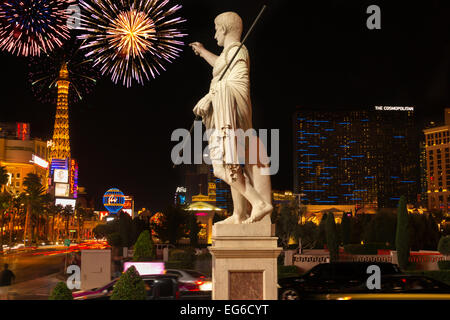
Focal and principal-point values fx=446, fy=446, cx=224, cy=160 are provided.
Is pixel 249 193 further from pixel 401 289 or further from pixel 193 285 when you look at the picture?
pixel 193 285

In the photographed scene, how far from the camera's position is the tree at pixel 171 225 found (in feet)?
150

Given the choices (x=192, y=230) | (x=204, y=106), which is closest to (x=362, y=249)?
(x=192, y=230)

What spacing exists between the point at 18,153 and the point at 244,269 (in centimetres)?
13261

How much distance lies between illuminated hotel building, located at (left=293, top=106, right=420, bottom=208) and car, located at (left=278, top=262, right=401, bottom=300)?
528ft

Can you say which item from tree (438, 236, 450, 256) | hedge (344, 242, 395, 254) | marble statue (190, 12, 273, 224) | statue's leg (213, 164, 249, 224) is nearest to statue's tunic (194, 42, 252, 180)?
marble statue (190, 12, 273, 224)

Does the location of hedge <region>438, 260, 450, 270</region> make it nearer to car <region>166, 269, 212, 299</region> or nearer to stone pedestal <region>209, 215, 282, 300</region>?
car <region>166, 269, 212, 299</region>

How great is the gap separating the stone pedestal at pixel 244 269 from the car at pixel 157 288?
5.36 meters

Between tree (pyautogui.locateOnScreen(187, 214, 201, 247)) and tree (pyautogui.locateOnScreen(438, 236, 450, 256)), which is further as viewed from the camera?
tree (pyautogui.locateOnScreen(187, 214, 201, 247))

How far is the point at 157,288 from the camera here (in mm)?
12445

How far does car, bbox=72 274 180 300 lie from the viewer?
1218 centimetres

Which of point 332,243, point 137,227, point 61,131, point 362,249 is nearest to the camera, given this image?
point 332,243

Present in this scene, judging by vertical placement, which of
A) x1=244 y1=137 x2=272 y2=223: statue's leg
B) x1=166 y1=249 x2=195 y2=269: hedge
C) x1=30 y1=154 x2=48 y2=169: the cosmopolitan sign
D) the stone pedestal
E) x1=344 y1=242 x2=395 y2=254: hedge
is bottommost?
x1=344 y1=242 x2=395 y2=254: hedge
